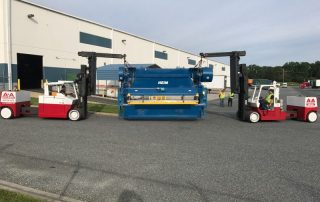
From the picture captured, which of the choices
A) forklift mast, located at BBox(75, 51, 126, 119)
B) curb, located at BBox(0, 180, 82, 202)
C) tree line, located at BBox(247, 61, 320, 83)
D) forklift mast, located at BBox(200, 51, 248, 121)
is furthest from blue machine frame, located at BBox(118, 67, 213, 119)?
tree line, located at BBox(247, 61, 320, 83)

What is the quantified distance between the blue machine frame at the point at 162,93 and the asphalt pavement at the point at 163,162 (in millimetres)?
1927

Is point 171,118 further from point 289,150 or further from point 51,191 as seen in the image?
point 51,191

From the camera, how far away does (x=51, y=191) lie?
18.6 ft

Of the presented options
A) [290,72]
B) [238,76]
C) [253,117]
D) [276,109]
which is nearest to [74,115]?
[238,76]

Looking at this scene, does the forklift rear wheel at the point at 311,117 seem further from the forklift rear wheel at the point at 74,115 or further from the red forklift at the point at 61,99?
the forklift rear wheel at the point at 74,115

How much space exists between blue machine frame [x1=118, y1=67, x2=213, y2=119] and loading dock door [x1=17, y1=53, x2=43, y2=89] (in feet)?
67.9

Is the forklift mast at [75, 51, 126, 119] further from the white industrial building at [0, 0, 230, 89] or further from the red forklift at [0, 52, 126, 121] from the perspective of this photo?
the white industrial building at [0, 0, 230, 89]

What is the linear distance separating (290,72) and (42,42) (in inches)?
6133

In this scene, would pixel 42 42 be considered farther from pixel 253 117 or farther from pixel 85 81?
pixel 253 117

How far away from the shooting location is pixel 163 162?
769cm

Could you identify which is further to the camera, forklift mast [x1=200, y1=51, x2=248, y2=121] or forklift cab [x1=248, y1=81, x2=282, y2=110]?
forklift cab [x1=248, y1=81, x2=282, y2=110]

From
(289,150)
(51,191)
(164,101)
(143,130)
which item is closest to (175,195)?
(51,191)

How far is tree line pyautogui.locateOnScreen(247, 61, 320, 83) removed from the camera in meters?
160

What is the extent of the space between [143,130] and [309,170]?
21.2 ft
